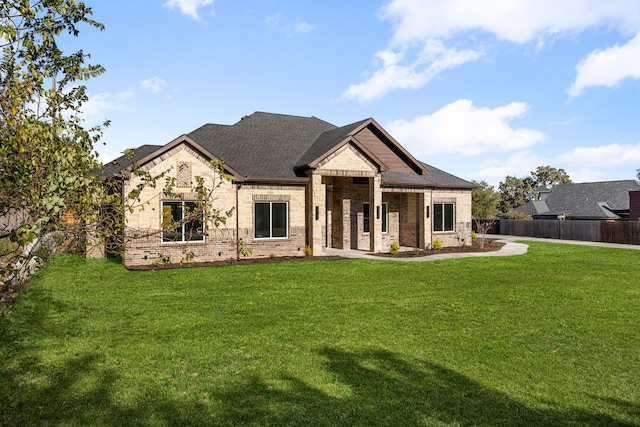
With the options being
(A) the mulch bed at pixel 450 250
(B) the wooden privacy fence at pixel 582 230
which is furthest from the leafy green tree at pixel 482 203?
(A) the mulch bed at pixel 450 250

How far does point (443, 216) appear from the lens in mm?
26625

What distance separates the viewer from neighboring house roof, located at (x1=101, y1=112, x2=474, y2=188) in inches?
843

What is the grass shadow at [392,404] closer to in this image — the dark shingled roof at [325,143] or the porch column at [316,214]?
the porch column at [316,214]

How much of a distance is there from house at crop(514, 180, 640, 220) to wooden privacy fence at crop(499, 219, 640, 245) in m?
14.8

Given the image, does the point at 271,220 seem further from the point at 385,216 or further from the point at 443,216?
the point at 443,216

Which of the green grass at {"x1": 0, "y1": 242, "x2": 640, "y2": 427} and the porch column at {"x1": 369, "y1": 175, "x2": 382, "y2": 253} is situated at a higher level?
the porch column at {"x1": 369, "y1": 175, "x2": 382, "y2": 253}

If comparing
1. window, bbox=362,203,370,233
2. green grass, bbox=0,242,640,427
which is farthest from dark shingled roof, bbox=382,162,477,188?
green grass, bbox=0,242,640,427

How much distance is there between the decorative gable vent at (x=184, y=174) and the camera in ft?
60.9

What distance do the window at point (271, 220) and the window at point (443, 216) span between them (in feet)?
32.5

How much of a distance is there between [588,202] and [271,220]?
44.8 metres

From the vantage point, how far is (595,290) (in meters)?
12.9

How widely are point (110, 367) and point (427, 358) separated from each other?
491 cm

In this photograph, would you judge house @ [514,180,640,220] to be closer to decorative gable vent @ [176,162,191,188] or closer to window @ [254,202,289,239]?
window @ [254,202,289,239]

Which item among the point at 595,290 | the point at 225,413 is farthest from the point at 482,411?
the point at 595,290
